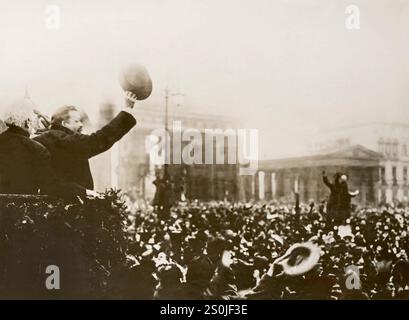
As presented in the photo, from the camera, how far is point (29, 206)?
121 inches

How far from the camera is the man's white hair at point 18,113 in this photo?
124 inches

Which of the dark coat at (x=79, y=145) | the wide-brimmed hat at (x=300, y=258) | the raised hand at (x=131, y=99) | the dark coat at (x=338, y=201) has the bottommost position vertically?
the wide-brimmed hat at (x=300, y=258)

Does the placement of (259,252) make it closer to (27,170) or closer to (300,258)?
(300,258)

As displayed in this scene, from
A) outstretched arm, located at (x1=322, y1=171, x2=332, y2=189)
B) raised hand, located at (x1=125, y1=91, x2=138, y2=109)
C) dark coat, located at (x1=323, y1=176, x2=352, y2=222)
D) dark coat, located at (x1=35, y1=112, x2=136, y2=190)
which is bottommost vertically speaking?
dark coat, located at (x1=323, y1=176, x2=352, y2=222)

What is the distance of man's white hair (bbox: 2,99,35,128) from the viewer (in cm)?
314

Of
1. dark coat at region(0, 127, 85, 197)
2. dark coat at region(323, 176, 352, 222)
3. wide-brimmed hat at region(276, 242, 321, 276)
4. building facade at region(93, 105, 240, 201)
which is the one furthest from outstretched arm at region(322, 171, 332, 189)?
dark coat at region(0, 127, 85, 197)

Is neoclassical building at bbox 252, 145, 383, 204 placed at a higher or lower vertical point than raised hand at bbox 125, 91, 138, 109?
lower

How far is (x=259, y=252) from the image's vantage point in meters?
3.09

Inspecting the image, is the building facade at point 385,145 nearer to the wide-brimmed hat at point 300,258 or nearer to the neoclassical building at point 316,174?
the neoclassical building at point 316,174

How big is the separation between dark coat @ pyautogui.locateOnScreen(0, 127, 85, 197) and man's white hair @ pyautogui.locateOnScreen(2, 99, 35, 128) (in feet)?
0.20

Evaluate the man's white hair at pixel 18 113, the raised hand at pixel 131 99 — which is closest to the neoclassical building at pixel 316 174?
the raised hand at pixel 131 99

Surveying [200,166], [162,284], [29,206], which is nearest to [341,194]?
[200,166]

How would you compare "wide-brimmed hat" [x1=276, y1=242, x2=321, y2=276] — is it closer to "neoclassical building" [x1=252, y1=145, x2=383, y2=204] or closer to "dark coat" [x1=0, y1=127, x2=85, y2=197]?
"neoclassical building" [x1=252, y1=145, x2=383, y2=204]

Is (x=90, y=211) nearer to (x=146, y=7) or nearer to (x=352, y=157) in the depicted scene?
(x=146, y=7)
